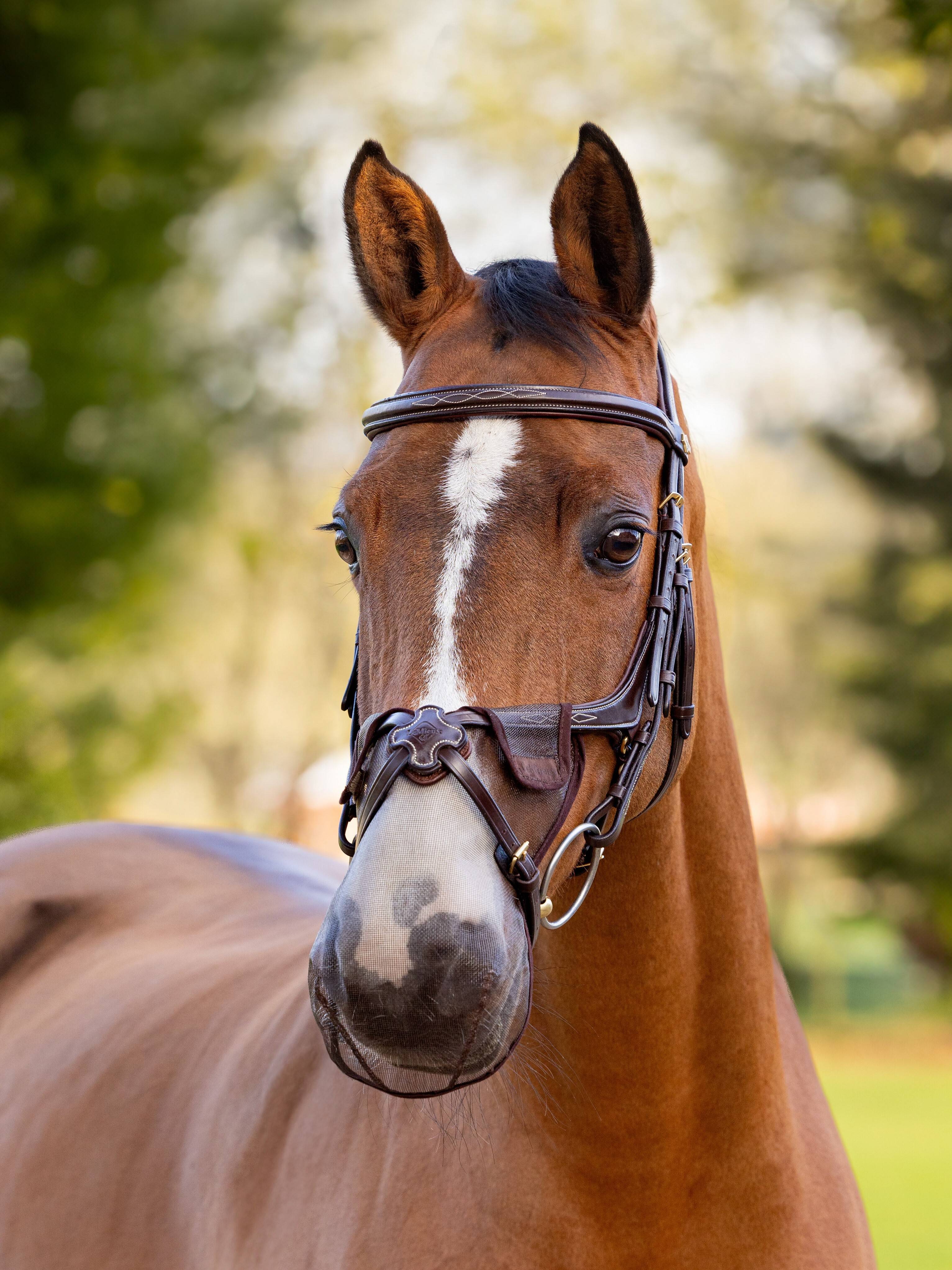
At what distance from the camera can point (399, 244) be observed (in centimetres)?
226

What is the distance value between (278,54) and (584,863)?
12309 mm

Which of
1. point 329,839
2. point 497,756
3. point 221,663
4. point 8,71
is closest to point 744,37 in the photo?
point 8,71

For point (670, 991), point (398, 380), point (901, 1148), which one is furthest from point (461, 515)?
point (901, 1148)

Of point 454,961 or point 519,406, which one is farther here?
point 519,406

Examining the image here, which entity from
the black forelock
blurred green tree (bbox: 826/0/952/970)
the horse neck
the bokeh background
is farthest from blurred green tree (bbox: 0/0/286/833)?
blurred green tree (bbox: 826/0/952/970)

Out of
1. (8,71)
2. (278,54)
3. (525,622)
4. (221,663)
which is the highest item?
(278,54)

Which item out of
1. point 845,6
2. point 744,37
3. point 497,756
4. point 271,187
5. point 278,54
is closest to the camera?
point 497,756

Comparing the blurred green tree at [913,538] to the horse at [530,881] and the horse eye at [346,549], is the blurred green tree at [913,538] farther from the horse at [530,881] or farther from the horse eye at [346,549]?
the horse eye at [346,549]

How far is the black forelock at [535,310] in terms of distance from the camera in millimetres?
2029

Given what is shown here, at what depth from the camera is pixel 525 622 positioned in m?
1.78

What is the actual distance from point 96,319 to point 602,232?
10124 millimetres

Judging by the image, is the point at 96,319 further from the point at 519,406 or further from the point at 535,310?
the point at 519,406

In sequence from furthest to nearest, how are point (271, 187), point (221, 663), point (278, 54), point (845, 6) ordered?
point (221, 663)
point (271, 187)
point (845, 6)
point (278, 54)

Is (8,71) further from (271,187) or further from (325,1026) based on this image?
(325,1026)
